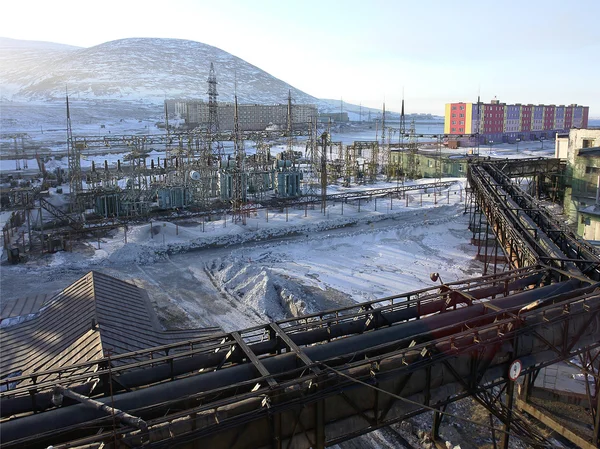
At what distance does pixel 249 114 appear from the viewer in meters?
107

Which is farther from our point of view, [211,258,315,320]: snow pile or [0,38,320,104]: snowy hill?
[0,38,320,104]: snowy hill

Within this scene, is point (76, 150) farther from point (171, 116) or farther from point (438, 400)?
point (171, 116)

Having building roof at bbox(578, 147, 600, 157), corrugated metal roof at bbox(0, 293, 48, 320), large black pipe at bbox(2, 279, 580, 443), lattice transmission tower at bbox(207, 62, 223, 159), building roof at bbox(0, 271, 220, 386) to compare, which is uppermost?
lattice transmission tower at bbox(207, 62, 223, 159)

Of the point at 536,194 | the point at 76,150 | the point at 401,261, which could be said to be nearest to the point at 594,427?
the point at 401,261

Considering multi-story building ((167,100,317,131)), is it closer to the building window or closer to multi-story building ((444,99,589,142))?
multi-story building ((444,99,589,142))

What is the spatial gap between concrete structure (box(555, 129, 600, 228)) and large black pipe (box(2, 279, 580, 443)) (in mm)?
22243

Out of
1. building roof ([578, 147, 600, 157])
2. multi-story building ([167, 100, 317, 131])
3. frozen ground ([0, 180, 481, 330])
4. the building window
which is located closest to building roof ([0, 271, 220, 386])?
frozen ground ([0, 180, 481, 330])

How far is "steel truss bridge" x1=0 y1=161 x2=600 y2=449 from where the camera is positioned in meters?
5.60

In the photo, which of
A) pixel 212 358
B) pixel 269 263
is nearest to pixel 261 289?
pixel 269 263

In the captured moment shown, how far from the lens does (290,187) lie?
1453 inches

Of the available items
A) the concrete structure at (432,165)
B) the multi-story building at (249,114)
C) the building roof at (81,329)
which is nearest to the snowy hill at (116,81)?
the multi-story building at (249,114)

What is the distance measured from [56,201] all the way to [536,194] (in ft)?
110

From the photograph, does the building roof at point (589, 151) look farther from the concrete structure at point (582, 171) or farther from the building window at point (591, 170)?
the building window at point (591, 170)

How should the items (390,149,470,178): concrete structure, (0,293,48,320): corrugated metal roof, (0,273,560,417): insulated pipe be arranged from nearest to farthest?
(0,273,560,417): insulated pipe < (0,293,48,320): corrugated metal roof < (390,149,470,178): concrete structure
